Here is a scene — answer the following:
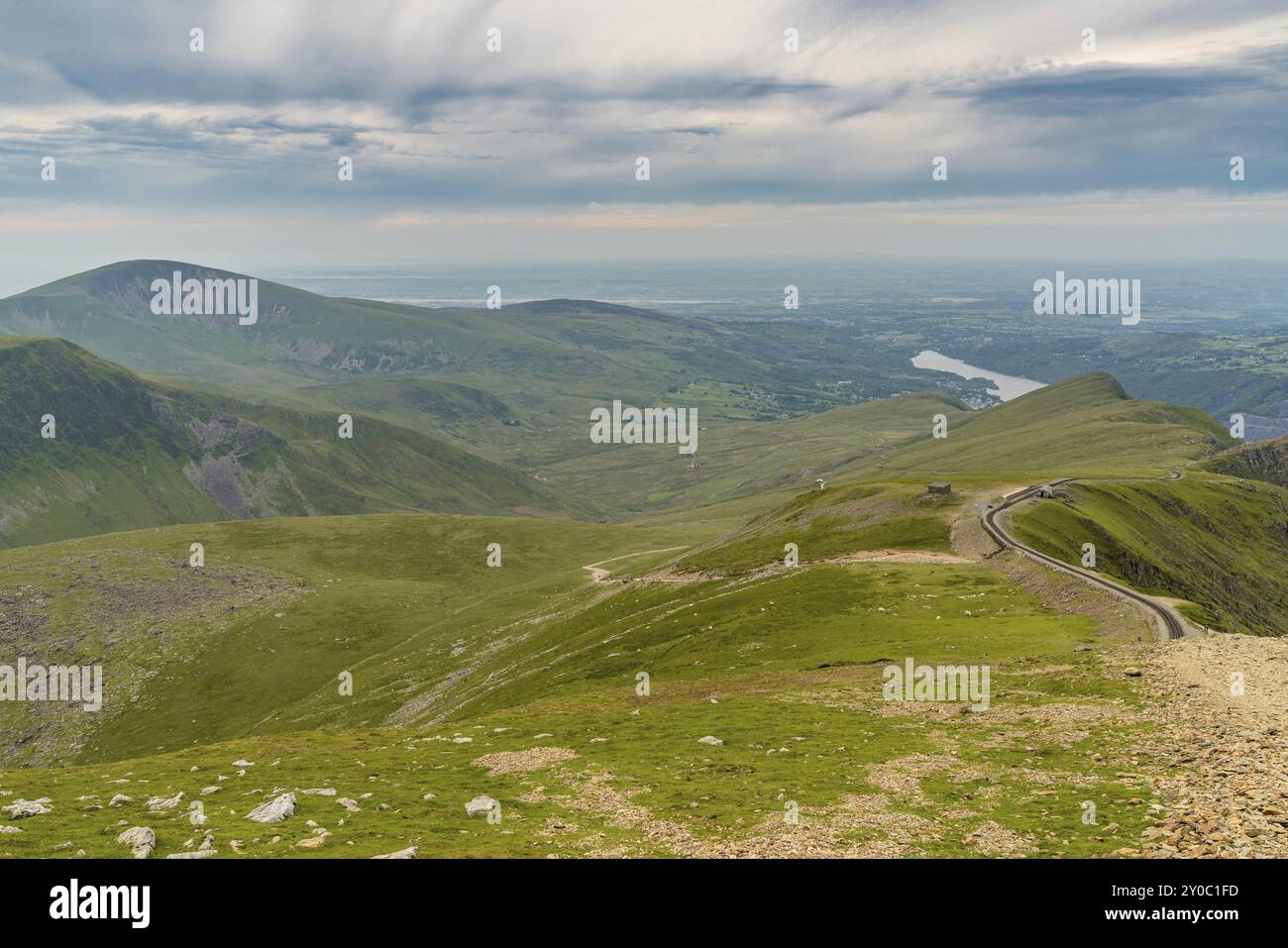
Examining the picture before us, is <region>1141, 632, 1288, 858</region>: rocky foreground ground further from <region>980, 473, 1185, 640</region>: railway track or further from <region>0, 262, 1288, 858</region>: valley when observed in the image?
<region>980, 473, 1185, 640</region>: railway track

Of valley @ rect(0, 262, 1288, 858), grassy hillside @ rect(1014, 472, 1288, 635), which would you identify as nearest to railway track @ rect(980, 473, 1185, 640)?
valley @ rect(0, 262, 1288, 858)

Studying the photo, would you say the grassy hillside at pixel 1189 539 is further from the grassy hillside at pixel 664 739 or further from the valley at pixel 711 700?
the grassy hillside at pixel 664 739

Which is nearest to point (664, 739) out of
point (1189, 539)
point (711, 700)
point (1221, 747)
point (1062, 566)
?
point (711, 700)

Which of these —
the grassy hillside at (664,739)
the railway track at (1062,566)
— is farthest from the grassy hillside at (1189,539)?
the grassy hillside at (664,739)

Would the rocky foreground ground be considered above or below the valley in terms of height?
above
